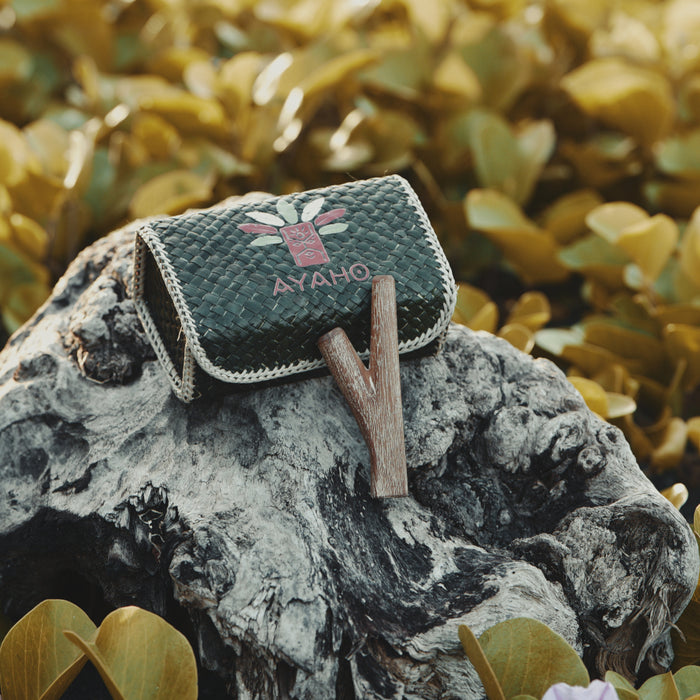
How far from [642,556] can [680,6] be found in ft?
6.94

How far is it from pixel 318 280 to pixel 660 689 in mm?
701

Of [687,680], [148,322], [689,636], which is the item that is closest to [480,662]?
[687,680]

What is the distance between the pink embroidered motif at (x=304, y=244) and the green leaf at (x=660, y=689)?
71 cm

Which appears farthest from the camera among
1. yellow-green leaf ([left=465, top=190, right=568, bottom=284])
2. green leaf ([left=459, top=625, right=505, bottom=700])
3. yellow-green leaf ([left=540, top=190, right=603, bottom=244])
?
yellow-green leaf ([left=540, top=190, right=603, bottom=244])

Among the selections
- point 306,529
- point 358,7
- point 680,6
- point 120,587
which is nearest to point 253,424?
point 306,529

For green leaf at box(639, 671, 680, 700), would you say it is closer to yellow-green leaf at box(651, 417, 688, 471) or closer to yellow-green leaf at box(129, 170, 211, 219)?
yellow-green leaf at box(651, 417, 688, 471)

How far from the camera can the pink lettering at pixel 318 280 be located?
3.78 feet

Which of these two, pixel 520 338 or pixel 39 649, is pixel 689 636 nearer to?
pixel 520 338

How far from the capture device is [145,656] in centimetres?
102

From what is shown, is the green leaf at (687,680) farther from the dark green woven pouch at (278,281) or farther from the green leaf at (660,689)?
the dark green woven pouch at (278,281)

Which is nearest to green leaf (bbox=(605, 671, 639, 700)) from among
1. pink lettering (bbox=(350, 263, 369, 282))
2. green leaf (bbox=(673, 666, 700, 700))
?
green leaf (bbox=(673, 666, 700, 700))

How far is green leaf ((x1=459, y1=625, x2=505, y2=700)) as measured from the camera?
38.2 inches

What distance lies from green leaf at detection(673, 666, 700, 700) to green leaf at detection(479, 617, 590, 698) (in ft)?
0.60

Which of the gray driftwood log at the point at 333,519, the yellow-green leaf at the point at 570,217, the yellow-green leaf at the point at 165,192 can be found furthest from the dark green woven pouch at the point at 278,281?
the yellow-green leaf at the point at 570,217
